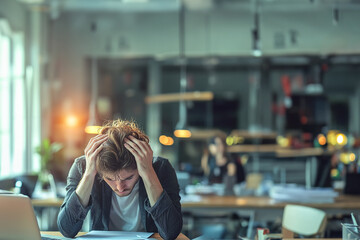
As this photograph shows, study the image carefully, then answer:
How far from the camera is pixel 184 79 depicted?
12.1 metres

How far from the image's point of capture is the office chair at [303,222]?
13.1 feet

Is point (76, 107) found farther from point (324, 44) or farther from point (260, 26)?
point (324, 44)

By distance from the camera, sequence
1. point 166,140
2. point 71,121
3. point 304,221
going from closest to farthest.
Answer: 1. point 304,221
2. point 71,121
3. point 166,140

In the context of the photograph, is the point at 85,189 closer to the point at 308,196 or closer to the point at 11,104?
the point at 308,196

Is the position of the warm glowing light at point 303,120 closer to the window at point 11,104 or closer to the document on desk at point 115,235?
the window at point 11,104

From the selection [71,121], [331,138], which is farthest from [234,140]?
[71,121]

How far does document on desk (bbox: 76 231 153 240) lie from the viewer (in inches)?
116

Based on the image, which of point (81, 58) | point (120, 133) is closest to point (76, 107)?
point (81, 58)

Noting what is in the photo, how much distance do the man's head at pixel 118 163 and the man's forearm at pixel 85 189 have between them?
0.23 ft

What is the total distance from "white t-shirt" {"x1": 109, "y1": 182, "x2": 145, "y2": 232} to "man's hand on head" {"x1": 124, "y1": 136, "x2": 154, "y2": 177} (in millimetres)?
259

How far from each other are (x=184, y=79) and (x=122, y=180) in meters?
9.17

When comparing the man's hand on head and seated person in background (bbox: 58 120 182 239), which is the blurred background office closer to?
seated person in background (bbox: 58 120 182 239)

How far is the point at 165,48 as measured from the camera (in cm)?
1164

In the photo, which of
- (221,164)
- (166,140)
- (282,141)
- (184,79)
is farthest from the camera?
(282,141)
